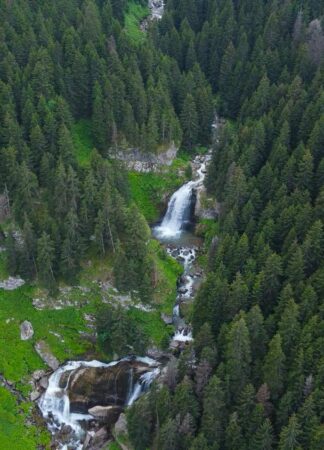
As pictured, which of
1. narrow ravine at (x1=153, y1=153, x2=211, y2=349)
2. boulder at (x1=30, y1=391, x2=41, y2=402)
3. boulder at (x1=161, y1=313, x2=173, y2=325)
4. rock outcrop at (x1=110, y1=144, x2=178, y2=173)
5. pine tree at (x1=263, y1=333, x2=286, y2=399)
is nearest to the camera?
pine tree at (x1=263, y1=333, x2=286, y2=399)

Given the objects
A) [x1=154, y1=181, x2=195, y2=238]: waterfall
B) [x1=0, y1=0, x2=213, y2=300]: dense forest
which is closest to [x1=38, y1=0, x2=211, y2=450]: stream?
[x1=0, y1=0, x2=213, y2=300]: dense forest

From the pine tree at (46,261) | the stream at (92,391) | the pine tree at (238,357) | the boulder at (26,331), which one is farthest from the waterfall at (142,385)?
the pine tree at (46,261)

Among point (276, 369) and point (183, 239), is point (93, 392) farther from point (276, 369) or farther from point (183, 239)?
point (183, 239)

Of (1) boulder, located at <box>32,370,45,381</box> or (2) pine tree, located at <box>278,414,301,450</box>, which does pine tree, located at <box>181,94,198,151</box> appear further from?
(2) pine tree, located at <box>278,414,301,450</box>

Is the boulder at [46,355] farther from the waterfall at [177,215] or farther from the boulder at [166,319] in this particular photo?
the waterfall at [177,215]

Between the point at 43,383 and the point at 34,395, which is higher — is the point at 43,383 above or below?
above

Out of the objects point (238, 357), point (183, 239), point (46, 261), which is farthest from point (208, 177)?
point (238, 357)

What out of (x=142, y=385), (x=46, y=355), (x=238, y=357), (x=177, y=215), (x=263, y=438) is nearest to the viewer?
(x=263, y=438)
